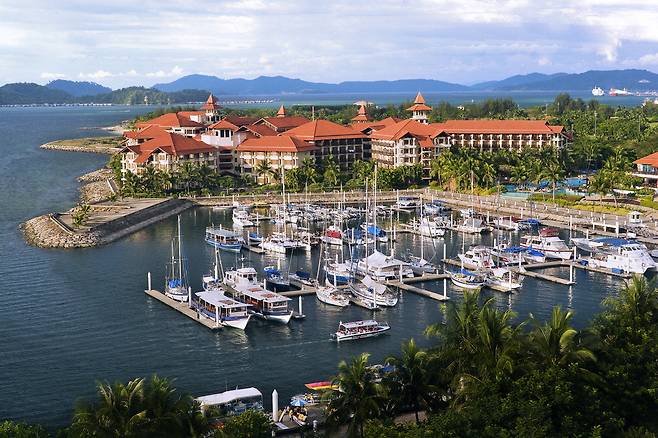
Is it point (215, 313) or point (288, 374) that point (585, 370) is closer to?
point (288, 374)

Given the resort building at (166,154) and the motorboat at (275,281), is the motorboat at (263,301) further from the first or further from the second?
the resort building at (166,154)

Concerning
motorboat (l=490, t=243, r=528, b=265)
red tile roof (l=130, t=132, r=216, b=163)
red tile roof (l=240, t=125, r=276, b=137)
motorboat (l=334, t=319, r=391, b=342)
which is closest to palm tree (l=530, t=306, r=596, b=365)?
motorboat (l=334, t=319, r=391, b=342)

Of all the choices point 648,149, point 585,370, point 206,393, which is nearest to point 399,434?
point 585,370

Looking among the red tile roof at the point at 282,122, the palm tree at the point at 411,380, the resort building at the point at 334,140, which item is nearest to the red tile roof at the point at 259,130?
the red tile roof at the point at 282,122

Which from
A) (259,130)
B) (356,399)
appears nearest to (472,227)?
(259,130)

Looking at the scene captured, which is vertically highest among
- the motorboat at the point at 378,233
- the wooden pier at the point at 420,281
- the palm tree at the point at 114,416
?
the palm tree at the point at 114,416

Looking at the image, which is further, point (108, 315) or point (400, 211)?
point (400, 211)
